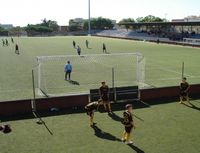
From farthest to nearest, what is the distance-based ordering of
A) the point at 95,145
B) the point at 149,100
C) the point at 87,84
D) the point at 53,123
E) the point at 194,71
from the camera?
the point at 194,71
the point at 87,84
the point at 149,100
the point at 53,123
the point at 95,145

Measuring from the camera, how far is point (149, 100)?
18.8 meters

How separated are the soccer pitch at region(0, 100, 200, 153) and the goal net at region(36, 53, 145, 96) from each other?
4.82 metres

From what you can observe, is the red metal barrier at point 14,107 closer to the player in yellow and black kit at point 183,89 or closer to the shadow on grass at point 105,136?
the shadow on grass at point 105,136

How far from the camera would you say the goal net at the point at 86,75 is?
22.0m

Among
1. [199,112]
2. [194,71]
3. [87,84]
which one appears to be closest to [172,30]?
[194,71]

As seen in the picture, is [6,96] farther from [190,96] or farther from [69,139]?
[190,96]

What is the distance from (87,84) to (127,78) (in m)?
4.03

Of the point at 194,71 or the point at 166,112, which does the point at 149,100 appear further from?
the point at 194,71

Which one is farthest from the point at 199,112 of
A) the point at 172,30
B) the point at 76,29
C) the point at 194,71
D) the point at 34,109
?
the point at 76,29

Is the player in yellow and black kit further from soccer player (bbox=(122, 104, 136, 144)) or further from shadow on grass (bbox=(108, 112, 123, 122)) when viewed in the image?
soccer player (bbox=(122, 104, 136, 144))

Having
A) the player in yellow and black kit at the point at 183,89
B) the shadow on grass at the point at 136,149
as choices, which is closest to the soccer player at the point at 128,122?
the shadow on grass at the point at 136,149

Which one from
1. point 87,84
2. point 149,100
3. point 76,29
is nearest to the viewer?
point 149,100

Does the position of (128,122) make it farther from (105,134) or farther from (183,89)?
(183,89)

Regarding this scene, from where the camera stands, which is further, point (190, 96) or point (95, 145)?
point (190, 96)
